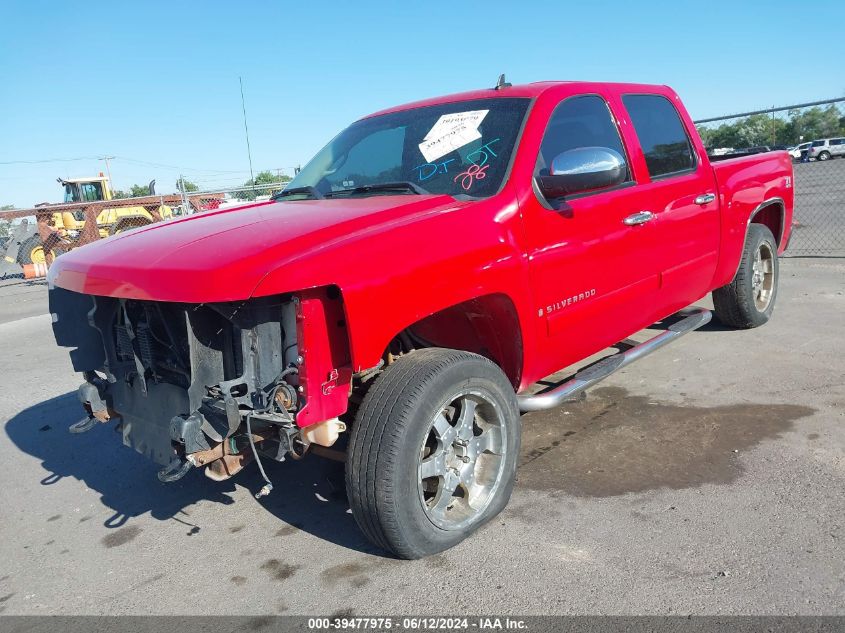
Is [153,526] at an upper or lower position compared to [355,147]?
lower

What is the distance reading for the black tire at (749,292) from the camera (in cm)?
555

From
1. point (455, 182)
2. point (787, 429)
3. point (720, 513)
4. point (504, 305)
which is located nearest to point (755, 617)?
point (720, 513)

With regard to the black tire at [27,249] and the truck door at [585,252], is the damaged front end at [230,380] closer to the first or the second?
the truck door at [585,252]

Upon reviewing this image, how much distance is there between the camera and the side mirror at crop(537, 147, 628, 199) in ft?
10.8

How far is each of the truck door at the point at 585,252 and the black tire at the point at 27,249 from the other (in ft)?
58.7

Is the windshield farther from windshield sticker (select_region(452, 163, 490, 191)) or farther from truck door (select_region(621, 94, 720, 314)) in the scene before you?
truck door (select_region(621, 94, 720, 314))

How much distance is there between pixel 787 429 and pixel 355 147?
3.02 m

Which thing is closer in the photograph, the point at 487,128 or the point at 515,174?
the point at 515,174

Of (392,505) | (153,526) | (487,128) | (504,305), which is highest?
(487,128)

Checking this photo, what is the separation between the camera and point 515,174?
3340 millimetres

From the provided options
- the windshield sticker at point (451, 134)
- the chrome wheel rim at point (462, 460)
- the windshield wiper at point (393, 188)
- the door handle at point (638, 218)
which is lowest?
the chrome wheel rim at point (462, 460)

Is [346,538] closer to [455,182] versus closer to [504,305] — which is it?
[504,305]

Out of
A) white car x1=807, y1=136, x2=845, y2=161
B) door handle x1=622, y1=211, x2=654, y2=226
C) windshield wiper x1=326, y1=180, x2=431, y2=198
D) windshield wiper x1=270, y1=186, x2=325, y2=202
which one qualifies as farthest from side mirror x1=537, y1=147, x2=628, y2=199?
white car x1=807, y1=136, x2=845, y2=161

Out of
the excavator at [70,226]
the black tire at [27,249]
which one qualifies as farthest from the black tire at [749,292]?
the black tire at [27,249]
